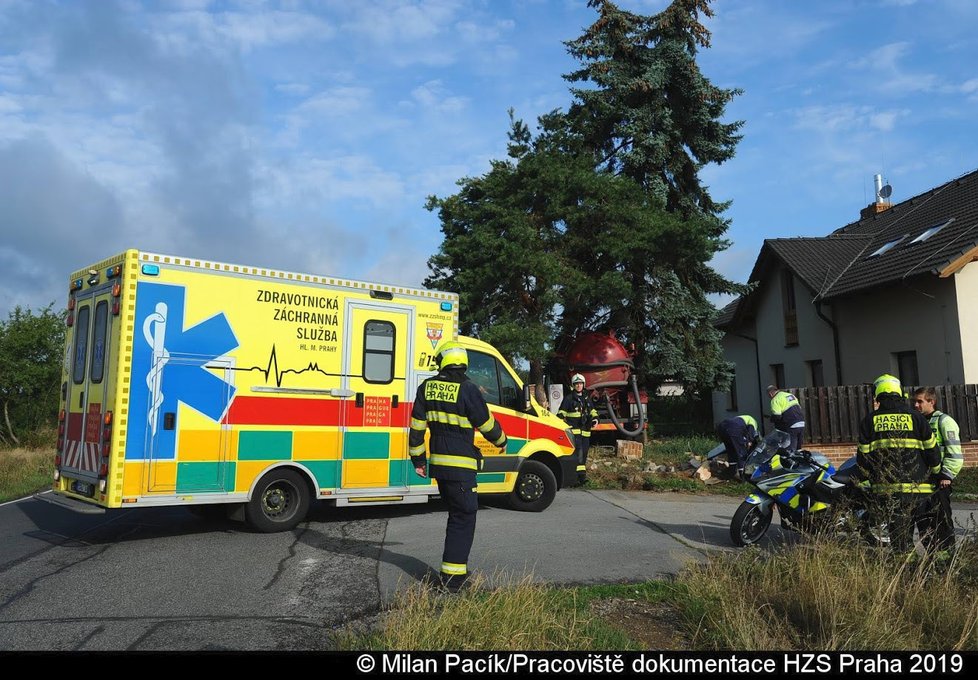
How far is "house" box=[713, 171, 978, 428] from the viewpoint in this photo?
15.0 metres

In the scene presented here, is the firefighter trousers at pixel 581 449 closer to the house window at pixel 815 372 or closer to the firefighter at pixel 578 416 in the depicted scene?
the firefighter at pixel 578 416

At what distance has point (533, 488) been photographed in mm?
9570

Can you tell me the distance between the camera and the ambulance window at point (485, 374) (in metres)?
9.17

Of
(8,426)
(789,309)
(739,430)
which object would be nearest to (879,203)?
(789,309)

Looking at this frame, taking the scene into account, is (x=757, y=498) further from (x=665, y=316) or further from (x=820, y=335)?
(x=820, y=335)

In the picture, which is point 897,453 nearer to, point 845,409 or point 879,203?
point 845,409

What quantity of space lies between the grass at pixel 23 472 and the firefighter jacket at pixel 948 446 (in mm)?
12627

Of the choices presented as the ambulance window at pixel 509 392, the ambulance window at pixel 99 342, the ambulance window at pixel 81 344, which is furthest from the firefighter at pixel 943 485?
the ambulance window at pixel 81 344

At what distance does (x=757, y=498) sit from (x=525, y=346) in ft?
29.9

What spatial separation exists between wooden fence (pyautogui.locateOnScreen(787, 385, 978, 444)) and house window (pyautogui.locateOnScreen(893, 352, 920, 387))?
2.37 meters

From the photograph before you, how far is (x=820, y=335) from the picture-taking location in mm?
20141

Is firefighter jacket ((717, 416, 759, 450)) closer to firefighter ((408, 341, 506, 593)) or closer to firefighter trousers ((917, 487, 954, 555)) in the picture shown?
firefighter trousers ((917, 487, 954, 555))
